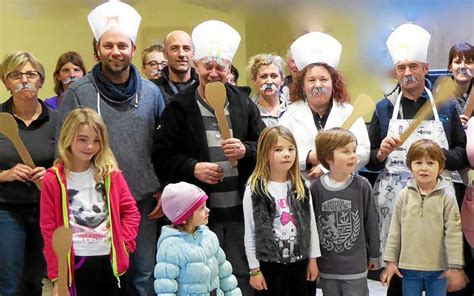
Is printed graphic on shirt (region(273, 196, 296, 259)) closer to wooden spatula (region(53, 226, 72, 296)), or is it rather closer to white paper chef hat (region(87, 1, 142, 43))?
wooden spatula (region(53, 226, 72, 296))

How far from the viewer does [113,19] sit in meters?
2.35

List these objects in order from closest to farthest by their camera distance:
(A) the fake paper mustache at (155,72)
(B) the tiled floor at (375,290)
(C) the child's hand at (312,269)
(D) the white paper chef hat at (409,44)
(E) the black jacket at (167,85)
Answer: (C) the child's hand at (312,269), (D) the white paper chef hat at (409,44), (E) the black jacket at (167,85), (B) the tiled floor at (375,290), (A) the fake paper mustache at (155,72)

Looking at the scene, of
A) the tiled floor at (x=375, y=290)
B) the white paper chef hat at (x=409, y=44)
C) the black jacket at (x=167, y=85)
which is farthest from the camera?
the tiled floor at (x=375, y=290)

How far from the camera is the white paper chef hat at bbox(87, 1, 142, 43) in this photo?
235 cm

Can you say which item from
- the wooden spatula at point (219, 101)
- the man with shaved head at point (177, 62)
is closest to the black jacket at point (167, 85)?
the man with shaved head at point (177, 62)

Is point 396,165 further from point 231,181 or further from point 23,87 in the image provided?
point 23,87

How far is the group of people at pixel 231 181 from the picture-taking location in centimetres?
211

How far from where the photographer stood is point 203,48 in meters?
2.38

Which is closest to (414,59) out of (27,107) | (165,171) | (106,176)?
(165,171)

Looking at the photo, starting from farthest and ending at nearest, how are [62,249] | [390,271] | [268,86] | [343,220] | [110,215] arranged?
[268,86]
[390,271]
[343,220]
[110,215]
[62,249]

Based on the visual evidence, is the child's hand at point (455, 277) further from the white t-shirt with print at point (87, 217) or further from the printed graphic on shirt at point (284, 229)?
the white t-shirt with print at point (87, 217)

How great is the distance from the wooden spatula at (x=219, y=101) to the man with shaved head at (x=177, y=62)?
44 cm

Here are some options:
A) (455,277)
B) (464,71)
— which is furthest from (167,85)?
(455,277)

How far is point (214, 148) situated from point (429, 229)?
0.77 m
